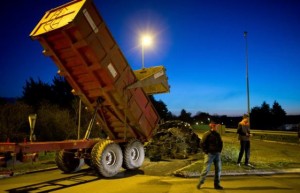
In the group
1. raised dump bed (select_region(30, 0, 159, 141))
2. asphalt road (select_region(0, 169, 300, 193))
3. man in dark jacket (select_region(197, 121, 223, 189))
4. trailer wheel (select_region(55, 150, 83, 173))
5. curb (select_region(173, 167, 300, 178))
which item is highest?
raised dump bed (select_region(30, 0, 159, 141))

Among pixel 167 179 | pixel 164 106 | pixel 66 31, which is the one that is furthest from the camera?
pixel 164 106

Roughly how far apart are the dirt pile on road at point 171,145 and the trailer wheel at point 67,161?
3.65m

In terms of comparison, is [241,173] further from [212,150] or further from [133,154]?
[133,154]

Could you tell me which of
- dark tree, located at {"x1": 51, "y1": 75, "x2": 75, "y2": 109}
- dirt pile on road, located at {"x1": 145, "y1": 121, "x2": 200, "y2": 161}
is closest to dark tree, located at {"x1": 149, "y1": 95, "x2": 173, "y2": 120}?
dark tree, located at {"x1": 51, "y1": 75, "x2": 75, "y2": 109}

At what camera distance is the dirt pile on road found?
1432 centimetres

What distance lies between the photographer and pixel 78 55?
9.77m

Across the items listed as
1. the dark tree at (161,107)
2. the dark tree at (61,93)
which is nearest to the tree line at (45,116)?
the dark tree at (61,93)

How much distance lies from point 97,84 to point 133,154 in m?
3.04

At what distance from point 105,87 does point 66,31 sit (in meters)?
2.19

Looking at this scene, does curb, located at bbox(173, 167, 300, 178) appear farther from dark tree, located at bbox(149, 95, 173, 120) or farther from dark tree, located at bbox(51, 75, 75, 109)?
dark tree, located at bbox(149, 95, 173, 120)

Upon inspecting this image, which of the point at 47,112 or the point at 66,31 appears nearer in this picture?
the point at 66,31

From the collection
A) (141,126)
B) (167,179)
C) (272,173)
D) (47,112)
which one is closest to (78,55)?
(141,126)

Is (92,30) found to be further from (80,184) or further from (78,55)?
(80,184)

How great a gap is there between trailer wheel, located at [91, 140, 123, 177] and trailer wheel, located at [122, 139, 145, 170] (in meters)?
0.52
